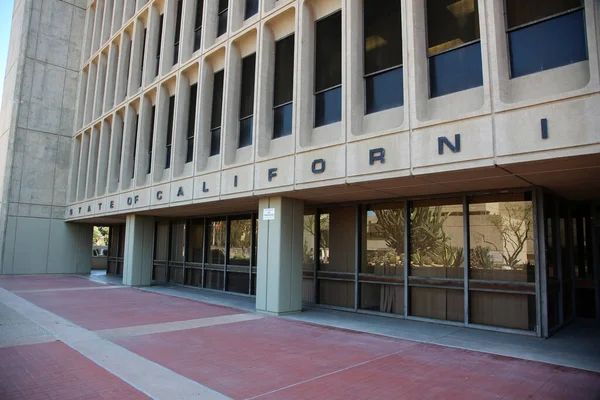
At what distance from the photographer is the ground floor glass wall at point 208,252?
15789mm

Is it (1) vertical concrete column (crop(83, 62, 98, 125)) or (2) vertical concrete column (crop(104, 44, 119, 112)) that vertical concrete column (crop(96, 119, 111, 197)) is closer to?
(2) vertical concrete column (crop(104, 44, 119, 112))

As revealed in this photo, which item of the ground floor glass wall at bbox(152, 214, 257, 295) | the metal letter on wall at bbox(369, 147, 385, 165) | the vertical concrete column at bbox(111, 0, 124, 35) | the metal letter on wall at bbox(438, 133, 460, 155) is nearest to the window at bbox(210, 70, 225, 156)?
the ground floor glass wall at bbox(152, 214, 257, 295)

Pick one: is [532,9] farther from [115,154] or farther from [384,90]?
[115,154]

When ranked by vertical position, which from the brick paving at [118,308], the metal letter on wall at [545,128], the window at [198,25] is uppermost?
the window at [198,25]

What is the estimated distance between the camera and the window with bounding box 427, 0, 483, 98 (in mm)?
8195

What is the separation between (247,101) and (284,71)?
1614 mm

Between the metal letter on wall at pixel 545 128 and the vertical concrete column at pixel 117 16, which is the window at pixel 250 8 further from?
the vertical concrete column at pixel 117 16

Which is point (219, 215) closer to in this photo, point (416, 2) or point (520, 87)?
point (416, 2)

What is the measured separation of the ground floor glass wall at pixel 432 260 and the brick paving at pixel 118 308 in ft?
10.8

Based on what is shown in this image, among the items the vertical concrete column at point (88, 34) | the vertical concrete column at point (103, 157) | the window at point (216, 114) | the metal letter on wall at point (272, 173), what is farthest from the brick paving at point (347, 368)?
the vertical concrete column at point (88, 34)

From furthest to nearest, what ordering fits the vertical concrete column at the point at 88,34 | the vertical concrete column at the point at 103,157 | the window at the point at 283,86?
1. the vertical concrete column at the point at 88,34
2. the vertical concrete column at the point at 103,157
3. the window at the point at 283,86

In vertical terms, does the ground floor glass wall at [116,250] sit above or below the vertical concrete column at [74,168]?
below

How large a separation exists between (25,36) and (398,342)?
27.1m

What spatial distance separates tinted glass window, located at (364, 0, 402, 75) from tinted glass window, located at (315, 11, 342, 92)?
0.95 meters
